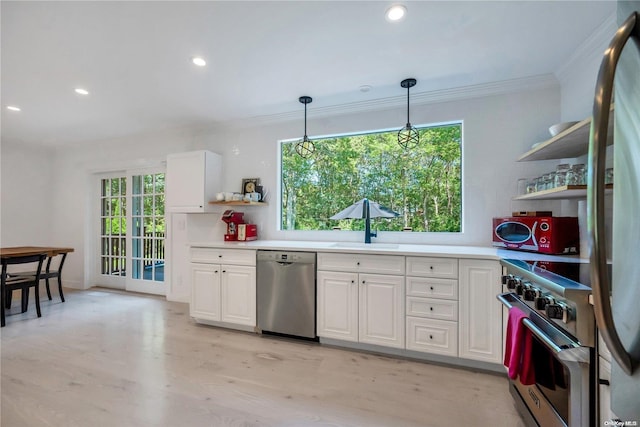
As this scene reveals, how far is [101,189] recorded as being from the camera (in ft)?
15.5

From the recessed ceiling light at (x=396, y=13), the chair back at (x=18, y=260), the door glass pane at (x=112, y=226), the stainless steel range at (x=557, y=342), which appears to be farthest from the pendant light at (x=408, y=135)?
the chair back at (x=18, y=260)

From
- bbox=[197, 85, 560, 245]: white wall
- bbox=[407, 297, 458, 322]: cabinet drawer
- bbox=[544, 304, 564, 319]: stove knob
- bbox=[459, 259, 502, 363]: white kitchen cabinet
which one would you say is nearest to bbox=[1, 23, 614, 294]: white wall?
bbox=[197, 85, 560, 245]: white wall

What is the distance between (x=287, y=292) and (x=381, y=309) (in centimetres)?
90

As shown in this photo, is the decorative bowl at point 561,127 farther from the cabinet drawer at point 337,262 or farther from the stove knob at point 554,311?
the cabinet drawer at point 337,262

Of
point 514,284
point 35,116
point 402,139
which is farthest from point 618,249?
point 35,116

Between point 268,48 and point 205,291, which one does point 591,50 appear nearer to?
point 268,48

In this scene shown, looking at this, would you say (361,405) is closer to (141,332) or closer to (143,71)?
(141,332)

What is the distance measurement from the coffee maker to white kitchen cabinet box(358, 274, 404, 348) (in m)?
1.70

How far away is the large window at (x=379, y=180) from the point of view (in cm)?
286

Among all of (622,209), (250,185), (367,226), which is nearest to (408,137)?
(367,226)

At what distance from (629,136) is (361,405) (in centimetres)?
187

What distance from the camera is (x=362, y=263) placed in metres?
2.40

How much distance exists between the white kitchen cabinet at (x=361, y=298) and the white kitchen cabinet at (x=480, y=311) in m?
0.47

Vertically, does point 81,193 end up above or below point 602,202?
above
